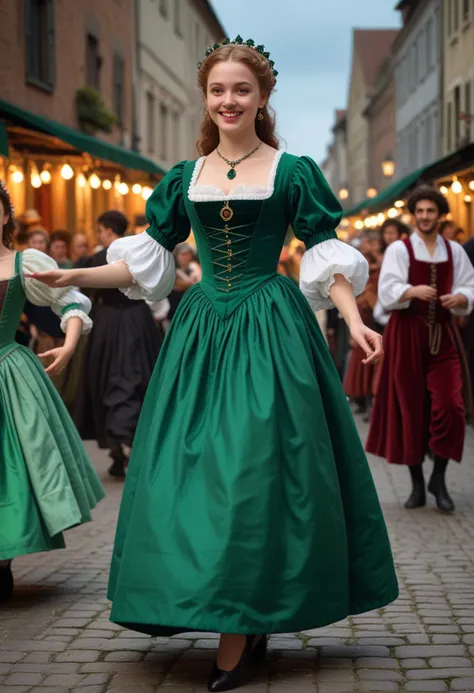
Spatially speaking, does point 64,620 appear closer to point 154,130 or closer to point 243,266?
point 243,266

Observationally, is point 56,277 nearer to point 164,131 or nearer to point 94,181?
point 94,181

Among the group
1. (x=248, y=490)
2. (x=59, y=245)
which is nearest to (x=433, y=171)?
(x=59, y=245)

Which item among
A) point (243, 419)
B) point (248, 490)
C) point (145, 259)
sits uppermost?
point (145, 259)

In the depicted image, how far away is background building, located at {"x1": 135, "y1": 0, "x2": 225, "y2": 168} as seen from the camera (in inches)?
1227

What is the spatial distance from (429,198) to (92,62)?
16947 mm

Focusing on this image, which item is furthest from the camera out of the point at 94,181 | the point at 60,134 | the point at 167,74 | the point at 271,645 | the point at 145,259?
the point at 167,74

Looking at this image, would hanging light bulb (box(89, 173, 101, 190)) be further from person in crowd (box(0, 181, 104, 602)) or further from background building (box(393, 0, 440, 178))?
background building (box(393, 0, 440, 178))

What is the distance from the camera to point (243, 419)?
14.3 feet

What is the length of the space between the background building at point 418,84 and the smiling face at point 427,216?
28.1 m

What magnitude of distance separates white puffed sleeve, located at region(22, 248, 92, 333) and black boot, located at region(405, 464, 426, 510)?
2989mm

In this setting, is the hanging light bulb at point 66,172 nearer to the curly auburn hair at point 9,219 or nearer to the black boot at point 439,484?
the black boot at point 439,484

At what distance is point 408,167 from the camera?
48469mm

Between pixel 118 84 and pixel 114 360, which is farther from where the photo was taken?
pixel 118 84

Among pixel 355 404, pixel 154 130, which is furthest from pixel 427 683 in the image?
pixel 154 130
